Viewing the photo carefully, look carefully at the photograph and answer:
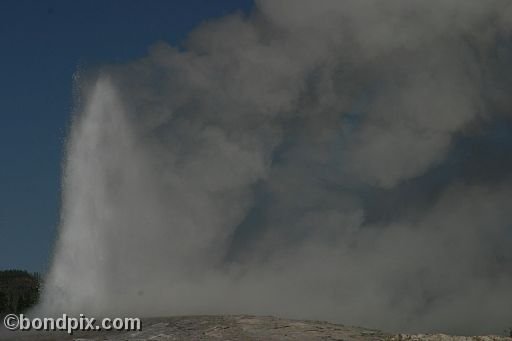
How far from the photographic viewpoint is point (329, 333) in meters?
69.1

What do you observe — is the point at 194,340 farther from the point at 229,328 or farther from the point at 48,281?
the point at 48,281

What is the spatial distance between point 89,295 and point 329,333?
1389 inches

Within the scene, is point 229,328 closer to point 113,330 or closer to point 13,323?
point 113,330

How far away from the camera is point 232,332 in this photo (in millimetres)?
67000

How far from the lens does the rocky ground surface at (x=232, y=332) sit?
216ft

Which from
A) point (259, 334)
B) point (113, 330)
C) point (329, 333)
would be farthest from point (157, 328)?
point (329, 333)

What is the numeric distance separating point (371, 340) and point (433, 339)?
5.59 m

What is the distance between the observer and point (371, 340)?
6656 cm

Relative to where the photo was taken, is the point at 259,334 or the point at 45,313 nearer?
the point at 259,334

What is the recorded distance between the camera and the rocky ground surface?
65.8 meters

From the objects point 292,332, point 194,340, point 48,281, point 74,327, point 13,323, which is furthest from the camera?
point 48,281

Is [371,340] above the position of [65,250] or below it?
below

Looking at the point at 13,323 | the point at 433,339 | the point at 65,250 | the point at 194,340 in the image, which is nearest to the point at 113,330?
the point at 194,340

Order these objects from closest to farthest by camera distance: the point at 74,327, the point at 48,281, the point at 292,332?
the point at 292,332 → the point at 74,327 → the point at 48,281
